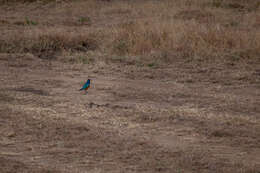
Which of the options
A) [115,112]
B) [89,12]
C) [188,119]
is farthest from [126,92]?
[89,12]

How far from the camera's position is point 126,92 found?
6.04 m

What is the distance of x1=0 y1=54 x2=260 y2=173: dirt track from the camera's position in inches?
153

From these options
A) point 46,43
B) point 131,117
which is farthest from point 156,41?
point 131,117

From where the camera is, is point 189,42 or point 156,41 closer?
point 189,42

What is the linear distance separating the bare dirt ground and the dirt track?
0.04 feet

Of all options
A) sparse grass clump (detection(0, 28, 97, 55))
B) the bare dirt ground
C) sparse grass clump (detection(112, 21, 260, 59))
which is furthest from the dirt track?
sparse grass clump (detection(0, 28, 97, 55))

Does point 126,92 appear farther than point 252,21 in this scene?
No

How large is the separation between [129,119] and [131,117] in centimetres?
7

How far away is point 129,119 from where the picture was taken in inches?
195

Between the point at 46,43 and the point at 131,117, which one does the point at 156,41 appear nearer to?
the point at 46,43

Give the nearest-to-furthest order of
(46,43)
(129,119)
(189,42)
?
(129,119)
(189,42)
(46,43)

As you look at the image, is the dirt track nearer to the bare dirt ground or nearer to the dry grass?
the bare dirt ground

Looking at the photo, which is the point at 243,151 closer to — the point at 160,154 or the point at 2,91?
the point at 160,154

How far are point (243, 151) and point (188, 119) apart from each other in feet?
3.26
